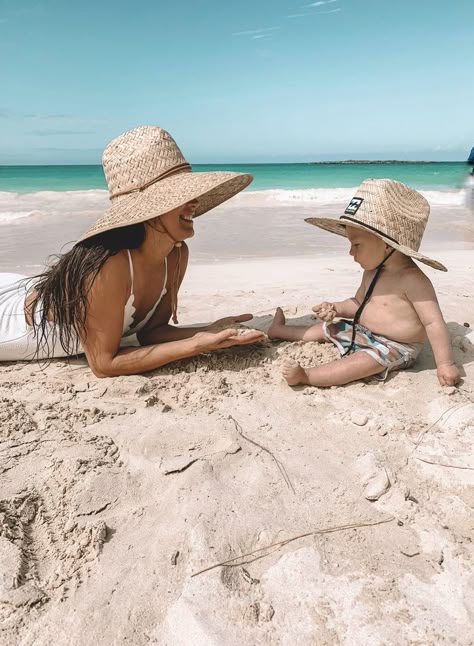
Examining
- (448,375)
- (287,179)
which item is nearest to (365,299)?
(448,375)

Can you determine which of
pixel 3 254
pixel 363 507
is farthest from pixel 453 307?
pixel 3 254

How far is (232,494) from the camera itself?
5.76 ft

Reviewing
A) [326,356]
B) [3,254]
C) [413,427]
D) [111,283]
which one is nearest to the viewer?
[413,427]

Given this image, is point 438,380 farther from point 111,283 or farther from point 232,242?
point 232,242

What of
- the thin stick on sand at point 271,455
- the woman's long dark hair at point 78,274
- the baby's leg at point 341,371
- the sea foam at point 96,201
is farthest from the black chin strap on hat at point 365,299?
the sea foam at point 96,201

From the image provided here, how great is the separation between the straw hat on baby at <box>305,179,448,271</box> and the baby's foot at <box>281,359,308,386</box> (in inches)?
30.6

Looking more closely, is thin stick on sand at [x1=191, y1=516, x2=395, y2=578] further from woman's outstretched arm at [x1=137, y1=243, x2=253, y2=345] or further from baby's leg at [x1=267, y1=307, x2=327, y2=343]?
woman's outstretched arm at [x1=137, y1=243, x2=253, y2=345]

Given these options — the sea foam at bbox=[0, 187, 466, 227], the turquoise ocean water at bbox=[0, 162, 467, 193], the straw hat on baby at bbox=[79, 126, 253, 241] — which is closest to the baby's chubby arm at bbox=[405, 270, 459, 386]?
the straw hat on baby at bbox=[79, 126, 253, 241]

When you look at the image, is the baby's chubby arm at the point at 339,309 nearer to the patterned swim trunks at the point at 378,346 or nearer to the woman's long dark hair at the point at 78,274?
the patterned swim trunks at the point at 378,346

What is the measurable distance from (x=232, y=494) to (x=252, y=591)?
1.29 ft

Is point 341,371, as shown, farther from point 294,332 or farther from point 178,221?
point 178,221

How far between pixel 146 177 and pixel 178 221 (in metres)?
0.25

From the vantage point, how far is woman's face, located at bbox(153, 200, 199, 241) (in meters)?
2.48

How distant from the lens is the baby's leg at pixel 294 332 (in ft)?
10.0
